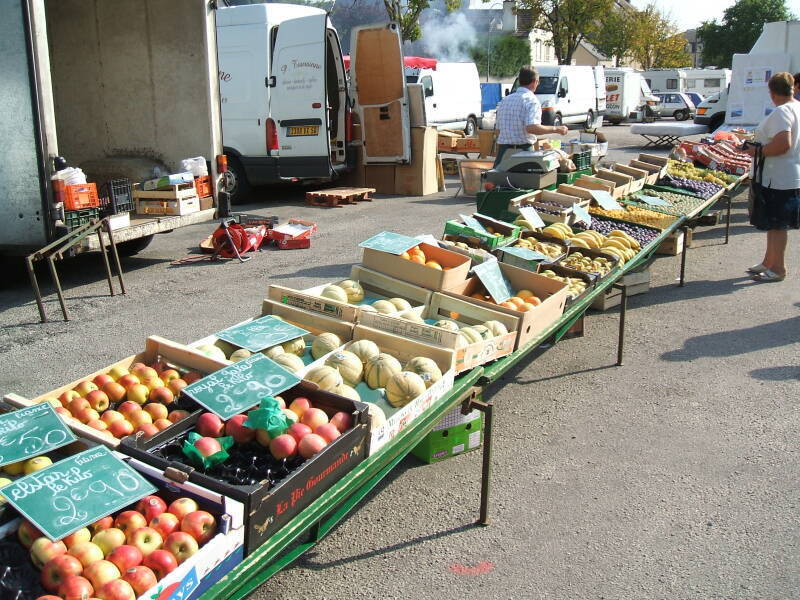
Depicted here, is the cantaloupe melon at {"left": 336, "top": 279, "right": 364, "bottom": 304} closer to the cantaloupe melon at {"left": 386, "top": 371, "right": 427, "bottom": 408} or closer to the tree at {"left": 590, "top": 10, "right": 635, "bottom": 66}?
the cantaloupe melon at {"left": 386, "top": 371, "right": 427, "bottom": 408}

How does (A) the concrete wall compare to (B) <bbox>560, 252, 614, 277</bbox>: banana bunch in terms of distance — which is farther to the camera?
(A) the concrete wall

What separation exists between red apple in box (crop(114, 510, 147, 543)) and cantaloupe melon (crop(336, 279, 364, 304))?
2.53 meters

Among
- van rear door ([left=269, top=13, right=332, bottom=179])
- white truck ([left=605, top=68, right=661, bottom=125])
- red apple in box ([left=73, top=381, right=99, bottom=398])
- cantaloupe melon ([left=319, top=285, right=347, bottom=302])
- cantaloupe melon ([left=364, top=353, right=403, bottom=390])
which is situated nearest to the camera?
red apple in box ([left=73, top=381, right=99, bottom=398])

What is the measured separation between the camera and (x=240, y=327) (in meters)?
4.01

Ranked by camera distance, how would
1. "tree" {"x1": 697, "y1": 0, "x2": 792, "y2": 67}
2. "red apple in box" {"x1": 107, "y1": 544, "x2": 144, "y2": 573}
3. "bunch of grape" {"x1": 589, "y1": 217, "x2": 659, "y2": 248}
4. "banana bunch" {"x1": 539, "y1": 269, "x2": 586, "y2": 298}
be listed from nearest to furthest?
"red apple in box" {"x1": 107, "y1": 544, "x2": 144, "y2": 573} < "banana bunch" {"x1": 539, "y1": 269, "x2": 586, "y2": 298} < "bunch of grape" {"x1": 589, "y1": 217, "x2": 659, "y2": 248} < "tree" {"x1": 697, "y1": 0, "x2": 792, "y2": 67}

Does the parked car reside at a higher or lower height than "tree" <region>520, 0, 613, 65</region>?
lower

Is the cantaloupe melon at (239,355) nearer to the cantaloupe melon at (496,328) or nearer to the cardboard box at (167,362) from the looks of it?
the cardboard box at (167,362)

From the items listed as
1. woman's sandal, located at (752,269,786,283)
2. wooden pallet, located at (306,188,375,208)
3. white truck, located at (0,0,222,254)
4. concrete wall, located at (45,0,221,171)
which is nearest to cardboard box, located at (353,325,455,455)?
white truck, located at (0,0,222,254)

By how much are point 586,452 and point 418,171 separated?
9474 mm

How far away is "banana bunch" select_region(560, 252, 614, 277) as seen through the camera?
5927 millimetres

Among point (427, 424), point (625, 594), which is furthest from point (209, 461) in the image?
point (625, 594)

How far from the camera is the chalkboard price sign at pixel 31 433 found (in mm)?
2650

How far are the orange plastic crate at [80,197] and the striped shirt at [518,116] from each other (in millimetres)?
4612

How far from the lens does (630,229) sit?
24.3 feet
